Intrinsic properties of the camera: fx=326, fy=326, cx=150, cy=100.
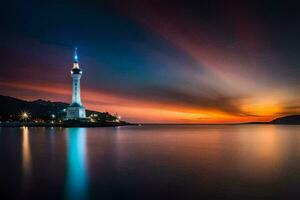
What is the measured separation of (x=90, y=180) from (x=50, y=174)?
206 inches

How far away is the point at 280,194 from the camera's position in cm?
2272

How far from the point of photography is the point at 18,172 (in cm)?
3206

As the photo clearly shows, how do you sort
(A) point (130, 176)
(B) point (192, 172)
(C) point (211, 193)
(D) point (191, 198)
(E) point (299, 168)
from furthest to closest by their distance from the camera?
(E) point (299, 168)
(B) point (192, 172)
(A) point (130, 176)
(C) point (211, 193)
(D) point (191, 198)

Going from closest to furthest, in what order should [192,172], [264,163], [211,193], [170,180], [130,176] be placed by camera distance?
1. [211,193]
2. [170,180]
3. [130,176]
4. [192,172]
5. [264,163]

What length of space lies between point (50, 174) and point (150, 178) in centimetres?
975

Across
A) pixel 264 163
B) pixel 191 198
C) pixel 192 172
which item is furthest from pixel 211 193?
pixel 264 163

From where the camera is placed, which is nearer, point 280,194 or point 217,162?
point 280,194

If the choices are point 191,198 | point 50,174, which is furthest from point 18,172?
point 191,198

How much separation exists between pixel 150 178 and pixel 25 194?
10.4m

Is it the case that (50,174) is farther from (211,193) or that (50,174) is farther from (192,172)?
(211,193)

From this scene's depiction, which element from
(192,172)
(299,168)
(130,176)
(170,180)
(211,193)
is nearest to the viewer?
(211,193)

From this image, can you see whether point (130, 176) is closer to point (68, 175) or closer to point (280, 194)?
point (68, 175)

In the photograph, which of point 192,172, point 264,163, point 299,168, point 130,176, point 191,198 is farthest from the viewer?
point 264,163

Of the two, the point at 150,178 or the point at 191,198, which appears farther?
the point at 150,178
